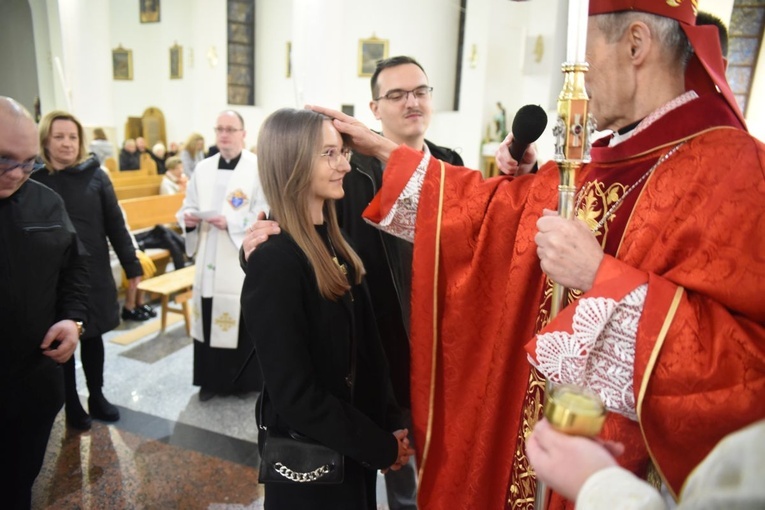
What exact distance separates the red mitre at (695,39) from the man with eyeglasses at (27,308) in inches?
76.4

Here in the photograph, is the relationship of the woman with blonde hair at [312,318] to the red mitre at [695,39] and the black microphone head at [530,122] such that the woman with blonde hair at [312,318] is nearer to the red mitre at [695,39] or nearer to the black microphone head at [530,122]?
the black microphone head at [530,122]

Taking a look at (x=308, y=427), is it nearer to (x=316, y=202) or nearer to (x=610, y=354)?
(x=316, y=202)

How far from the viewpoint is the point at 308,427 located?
1418mm

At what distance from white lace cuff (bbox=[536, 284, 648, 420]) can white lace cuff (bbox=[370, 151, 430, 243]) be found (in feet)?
2.15

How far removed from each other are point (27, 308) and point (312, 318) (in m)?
1.24

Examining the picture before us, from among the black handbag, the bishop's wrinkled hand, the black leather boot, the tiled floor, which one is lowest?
the tiled floor

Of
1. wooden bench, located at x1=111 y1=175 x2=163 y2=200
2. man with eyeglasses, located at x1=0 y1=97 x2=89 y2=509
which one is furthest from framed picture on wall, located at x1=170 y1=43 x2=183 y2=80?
man with eyeglasses, located at x1=0 y1=97 x2=89 y2=509

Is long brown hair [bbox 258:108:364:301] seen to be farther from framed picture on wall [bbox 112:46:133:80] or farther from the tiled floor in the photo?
framed picture on wall [bbox 112:46:133:80]

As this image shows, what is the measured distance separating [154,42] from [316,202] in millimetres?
16427

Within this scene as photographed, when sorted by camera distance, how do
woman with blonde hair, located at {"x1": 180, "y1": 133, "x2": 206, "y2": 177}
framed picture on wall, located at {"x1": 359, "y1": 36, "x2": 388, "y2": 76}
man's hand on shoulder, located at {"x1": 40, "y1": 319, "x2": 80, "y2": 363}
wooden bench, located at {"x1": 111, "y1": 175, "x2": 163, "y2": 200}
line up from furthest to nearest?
framed picture on wall, located at {"x1": 359, "y1": 36, "x2": 388, "y2": 76}
woman with blonde hair, located at {"x1": 180, "y1": 133, "x2": 206, "y2": 177}
wooden bench, located at {"x1": 111, "y1": 175, "x2": 163, "y2": 200}
man's hand on shoulder, located at {"x1": 40, "y1": 319, "x2": 80, "y2": 363}

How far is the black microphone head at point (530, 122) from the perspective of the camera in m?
1.55

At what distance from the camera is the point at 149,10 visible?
15.0m

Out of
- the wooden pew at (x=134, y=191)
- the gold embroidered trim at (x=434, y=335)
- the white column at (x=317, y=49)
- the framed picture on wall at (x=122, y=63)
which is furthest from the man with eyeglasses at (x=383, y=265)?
the framed picture on wall at (x=122, y=63)

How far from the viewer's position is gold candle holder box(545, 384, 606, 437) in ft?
2.31
